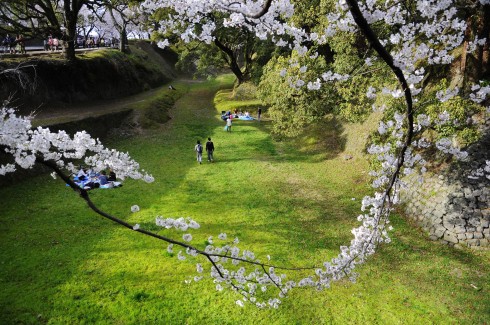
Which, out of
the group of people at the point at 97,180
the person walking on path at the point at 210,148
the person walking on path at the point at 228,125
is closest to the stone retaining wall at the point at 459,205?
the person walking on path at the point at 210,148

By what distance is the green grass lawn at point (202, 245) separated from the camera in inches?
333

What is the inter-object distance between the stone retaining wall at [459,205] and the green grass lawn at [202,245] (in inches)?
21.8

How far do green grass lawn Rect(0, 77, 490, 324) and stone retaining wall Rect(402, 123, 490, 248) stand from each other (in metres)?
0.55

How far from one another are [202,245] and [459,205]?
9.72 m

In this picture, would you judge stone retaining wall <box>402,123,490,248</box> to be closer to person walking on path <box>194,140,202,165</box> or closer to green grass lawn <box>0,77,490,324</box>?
green grass lawn <box>0,77,490,324</box>

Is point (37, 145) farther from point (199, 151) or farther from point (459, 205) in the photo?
point (199, 151)

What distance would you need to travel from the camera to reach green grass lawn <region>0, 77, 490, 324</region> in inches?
333

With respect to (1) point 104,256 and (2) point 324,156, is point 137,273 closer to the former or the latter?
(1) point 104,256

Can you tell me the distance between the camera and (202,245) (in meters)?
11.1

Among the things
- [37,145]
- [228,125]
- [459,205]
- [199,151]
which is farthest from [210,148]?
[37,145]

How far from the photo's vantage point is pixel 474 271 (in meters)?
10.5

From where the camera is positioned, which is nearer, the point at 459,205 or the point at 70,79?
the point at 459,205

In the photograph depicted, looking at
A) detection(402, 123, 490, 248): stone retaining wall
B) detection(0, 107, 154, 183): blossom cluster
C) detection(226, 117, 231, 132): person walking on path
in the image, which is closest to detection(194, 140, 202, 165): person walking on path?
detection(226, 117, 231, 132): person walking on path

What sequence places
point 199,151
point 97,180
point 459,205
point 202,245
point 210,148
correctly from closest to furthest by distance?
point 202,245
point 459,205
point 97,180
point 199,151
point 210,148
